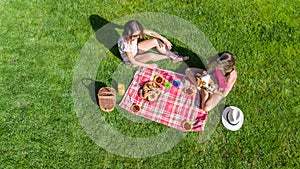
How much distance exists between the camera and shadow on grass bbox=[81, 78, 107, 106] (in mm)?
6742

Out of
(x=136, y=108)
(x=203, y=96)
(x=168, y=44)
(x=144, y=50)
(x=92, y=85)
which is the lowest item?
(x=136, y=108)

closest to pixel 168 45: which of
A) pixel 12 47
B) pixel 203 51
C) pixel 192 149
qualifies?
pixel 203 51

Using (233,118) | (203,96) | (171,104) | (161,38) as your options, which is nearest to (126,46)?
(161,38)

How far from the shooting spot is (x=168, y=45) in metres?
7.23

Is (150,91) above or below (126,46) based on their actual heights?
below

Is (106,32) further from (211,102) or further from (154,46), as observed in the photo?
(211,102)

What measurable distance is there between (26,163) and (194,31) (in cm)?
486

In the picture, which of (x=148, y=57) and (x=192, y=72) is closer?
(x=192, y=72)

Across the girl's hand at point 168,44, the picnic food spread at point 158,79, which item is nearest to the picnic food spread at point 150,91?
the picnic food spread at point 158,79

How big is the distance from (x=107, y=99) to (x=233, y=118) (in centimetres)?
262

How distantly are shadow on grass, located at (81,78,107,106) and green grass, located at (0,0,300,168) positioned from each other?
143mm

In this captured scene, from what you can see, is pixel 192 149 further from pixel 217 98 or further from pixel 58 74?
pixel 58 74

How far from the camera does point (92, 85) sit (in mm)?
6867

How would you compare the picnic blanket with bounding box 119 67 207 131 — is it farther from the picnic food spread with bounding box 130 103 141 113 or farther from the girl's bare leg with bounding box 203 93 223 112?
the girl's bare leg with bounding box 203 93 223 112
